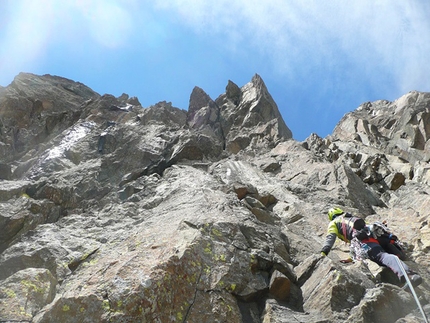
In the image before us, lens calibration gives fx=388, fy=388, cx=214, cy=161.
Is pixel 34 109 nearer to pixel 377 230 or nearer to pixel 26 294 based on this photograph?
pixel 26 294

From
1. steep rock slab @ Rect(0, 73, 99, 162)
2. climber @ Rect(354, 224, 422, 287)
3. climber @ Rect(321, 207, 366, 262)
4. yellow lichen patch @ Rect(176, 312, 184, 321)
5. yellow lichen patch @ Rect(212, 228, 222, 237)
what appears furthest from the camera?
steep rock slab @ Rect(0, 73, 99, 162)

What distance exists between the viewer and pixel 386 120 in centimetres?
5762

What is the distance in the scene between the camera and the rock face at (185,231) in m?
10.3

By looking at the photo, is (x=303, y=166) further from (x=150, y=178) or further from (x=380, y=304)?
(x=380, y=304)

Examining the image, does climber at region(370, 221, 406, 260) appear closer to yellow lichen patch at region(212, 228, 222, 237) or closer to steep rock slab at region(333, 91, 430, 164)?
yellow lichen patch at region(212, 228, 222, 237)

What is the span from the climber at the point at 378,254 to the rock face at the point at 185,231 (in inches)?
19.5

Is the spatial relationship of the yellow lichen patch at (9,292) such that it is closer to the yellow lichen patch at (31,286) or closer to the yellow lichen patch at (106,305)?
the yellow lichen patch at (31,286)

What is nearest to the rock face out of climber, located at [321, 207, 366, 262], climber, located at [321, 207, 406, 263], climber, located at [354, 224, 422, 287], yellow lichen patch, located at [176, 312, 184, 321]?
yellow lichen patch, located at [176, 312, 184, 321]

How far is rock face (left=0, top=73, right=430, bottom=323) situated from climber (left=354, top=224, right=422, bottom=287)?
49 cm

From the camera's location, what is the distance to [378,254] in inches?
479

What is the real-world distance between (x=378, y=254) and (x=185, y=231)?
20.3 ft

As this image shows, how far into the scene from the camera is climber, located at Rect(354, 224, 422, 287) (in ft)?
36.1

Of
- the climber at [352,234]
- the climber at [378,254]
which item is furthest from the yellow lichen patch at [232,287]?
the climber at [378,254]

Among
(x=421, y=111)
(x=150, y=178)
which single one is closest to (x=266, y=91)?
(x=421, y=111)
